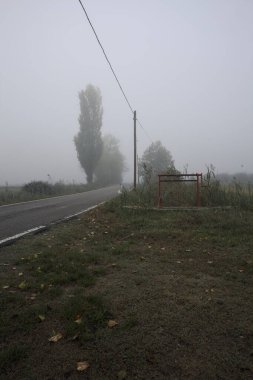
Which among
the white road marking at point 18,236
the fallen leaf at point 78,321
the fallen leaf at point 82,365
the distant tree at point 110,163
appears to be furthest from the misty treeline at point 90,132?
the fallen leaf at point 82,365

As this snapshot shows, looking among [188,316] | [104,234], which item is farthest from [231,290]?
[104,234]

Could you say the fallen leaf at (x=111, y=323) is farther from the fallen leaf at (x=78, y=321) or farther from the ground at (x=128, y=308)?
the fallen leaf at (x=78, y=321)

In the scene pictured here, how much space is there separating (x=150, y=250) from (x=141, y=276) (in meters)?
1.56

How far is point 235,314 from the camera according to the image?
3471 mm

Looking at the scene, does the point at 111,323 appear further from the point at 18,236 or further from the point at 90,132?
the point at 90,132

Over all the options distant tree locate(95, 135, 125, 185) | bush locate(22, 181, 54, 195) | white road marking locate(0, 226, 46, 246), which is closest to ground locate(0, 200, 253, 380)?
white road marking locate(0, 226, 46, 246)

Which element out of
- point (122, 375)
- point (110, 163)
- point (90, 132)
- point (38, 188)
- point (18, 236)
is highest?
point (90, 132)

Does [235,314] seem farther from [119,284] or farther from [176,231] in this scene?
[176,231]

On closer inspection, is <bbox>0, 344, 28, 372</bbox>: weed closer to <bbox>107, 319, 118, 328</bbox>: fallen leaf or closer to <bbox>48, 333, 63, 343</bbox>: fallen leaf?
<bbox>48, 333, 63, 343</bbox>: fallen leaf

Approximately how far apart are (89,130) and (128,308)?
43.7 meters

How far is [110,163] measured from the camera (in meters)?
67.3

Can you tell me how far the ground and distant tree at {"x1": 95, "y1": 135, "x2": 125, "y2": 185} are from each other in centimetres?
5617

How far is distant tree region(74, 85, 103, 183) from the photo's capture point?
45.6m

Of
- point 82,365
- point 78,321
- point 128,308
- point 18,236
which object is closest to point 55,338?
point 78,321
